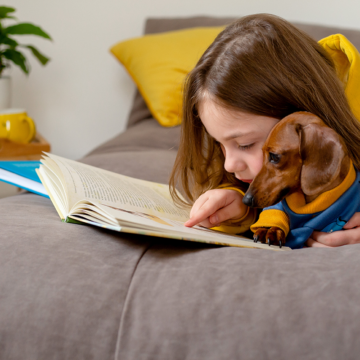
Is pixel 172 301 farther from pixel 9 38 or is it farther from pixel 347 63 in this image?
pixel 9 38

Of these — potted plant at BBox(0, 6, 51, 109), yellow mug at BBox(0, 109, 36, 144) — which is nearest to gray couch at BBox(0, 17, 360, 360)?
yellow mug at BBox(0, 109, 36, 144)

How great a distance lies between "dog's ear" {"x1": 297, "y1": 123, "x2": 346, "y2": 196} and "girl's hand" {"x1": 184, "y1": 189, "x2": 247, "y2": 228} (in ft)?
0.66

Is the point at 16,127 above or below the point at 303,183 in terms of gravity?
below

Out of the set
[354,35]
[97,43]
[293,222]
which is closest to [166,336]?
[293,222]

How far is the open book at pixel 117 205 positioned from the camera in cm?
64

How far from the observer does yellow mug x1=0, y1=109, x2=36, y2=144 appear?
6.51 feet

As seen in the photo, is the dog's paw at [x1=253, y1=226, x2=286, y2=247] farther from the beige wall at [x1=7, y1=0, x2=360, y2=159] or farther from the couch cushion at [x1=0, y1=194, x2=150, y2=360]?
the beige wall at [x1=7, y1=0, x2=360, y2=159]

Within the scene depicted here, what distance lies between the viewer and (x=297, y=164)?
2.56 ft

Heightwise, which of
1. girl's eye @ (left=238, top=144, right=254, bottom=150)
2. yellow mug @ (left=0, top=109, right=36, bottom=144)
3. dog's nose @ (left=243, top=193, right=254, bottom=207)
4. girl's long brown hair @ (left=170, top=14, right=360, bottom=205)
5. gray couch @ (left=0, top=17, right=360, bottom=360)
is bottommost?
yellow mug @ (left=0, top=109, right=36, bottom=144)

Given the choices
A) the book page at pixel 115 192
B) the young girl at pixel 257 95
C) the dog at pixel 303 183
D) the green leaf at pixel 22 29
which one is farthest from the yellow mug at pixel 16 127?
A: the dog at pixel 303 183

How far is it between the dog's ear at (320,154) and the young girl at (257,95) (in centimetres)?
12

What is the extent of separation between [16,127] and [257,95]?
1501mm

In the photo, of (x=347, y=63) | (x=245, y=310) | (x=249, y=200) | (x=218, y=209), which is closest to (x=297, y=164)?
(x=249, y=200)

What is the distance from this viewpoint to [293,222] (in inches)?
32.3
